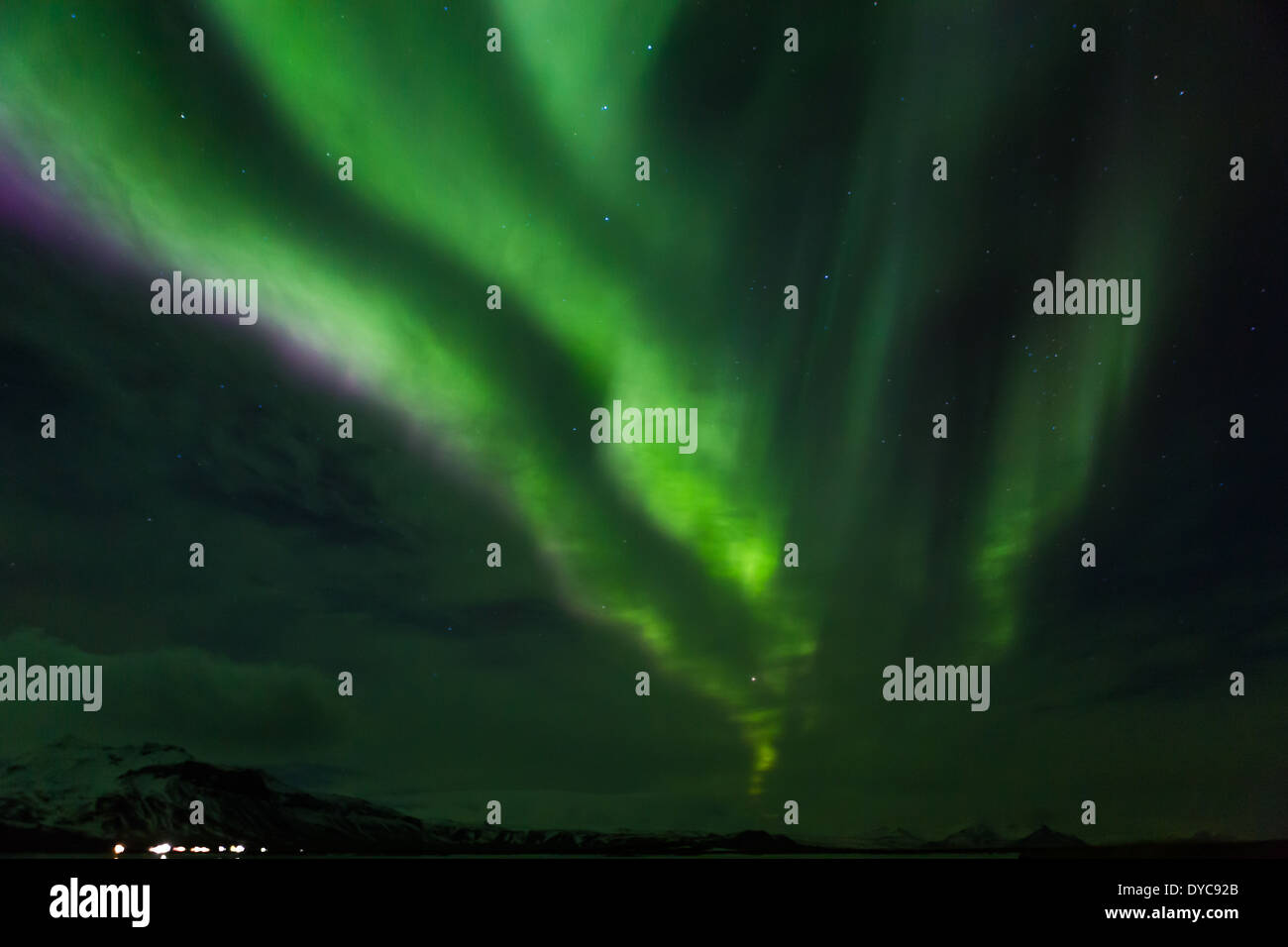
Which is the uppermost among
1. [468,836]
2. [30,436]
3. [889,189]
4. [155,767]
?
[889,189]

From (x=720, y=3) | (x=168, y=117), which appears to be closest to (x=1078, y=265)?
(x=720, y=3)

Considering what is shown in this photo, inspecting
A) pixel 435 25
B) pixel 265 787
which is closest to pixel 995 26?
pixel 435 25

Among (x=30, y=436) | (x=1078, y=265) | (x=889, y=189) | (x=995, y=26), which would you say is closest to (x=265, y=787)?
(x=30, y=436)
